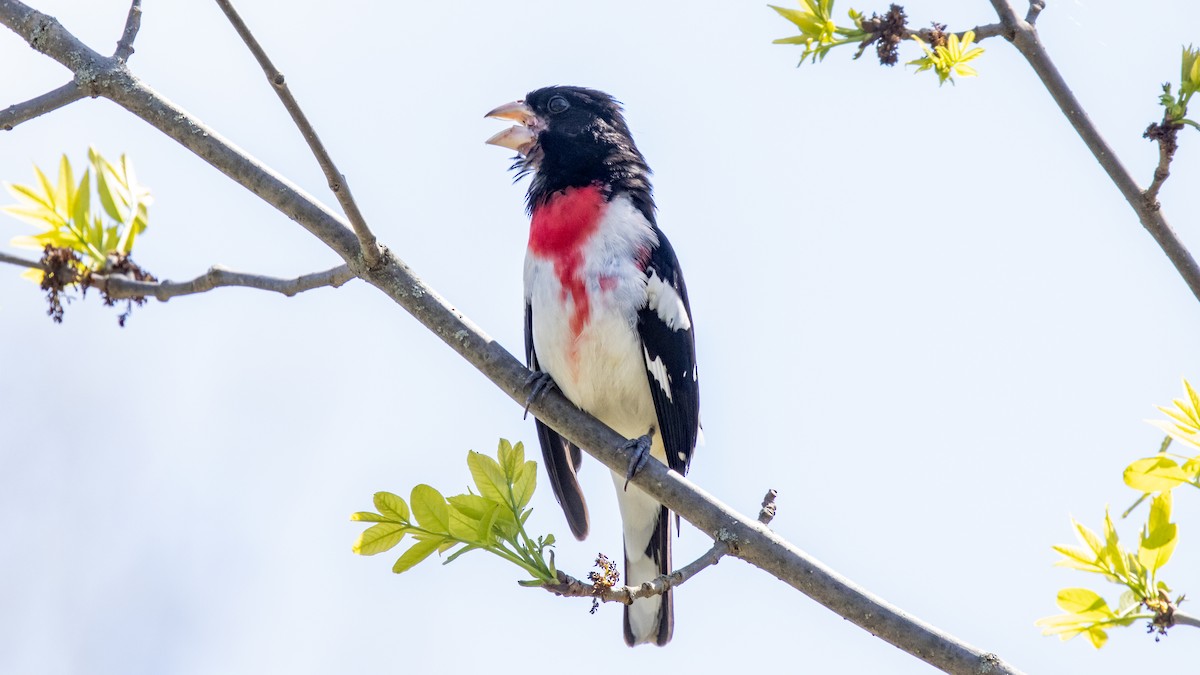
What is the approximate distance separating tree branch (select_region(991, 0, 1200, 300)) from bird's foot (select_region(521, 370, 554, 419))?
178 cm

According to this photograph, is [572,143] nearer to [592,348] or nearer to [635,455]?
[592,348]

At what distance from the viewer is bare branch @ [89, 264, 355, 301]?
2.55 metres

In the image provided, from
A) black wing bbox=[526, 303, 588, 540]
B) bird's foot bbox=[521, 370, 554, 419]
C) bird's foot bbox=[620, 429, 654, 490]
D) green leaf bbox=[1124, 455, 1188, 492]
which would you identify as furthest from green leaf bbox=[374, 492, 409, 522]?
black wing bbox=[526, 303, 588, 540]

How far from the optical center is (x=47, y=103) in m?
3.09

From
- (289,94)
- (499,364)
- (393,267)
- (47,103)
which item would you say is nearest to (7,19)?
(47,103)

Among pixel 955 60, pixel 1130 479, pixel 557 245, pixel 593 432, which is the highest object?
pixel 557 245

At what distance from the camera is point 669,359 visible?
15.3 ft

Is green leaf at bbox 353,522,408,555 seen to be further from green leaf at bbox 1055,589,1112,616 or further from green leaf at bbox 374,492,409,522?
green leaf at bbox 1055,589,1112,616

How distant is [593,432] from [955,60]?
1.71 meters

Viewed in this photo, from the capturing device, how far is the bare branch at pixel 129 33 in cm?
326

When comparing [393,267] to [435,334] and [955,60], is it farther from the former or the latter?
[955,60]

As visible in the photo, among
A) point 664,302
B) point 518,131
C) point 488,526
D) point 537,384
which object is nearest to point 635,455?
point 537,384

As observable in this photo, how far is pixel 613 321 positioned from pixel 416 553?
1839mm

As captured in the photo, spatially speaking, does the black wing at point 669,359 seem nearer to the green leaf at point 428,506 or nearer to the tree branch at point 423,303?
the tree branch at point 423,303
